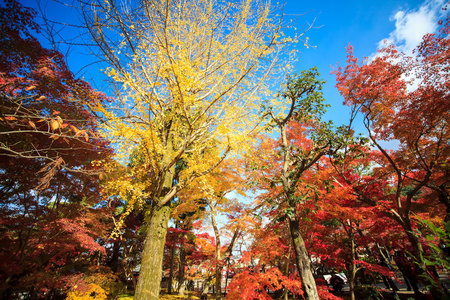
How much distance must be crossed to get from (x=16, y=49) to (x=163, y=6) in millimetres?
3150

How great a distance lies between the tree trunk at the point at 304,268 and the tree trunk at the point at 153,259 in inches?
127

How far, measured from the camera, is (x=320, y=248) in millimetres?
9516

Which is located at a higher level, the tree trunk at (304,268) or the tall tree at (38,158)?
the tall tree at (38,158)

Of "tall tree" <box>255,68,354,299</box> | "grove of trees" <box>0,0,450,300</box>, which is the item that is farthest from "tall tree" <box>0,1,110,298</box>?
"tall tree" <box>255,68,354,299</box>

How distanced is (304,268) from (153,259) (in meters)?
3.47

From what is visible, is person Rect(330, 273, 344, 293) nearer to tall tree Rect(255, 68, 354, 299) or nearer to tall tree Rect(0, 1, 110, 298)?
tall tree Rect(255, 68, 354, 299)

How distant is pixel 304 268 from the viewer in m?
4.45

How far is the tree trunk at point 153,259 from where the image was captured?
152 inches

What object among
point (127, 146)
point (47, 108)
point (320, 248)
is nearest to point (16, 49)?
point (47, 108)

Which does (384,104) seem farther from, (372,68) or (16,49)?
(16,49)

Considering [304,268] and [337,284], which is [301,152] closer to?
[304,268]

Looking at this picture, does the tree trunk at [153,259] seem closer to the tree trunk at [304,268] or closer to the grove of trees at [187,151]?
the grove of trees at [187,151]

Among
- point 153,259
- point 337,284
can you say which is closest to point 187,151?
point 153,259

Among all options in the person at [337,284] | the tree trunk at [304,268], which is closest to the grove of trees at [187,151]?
the tree trunk at [304,268]
